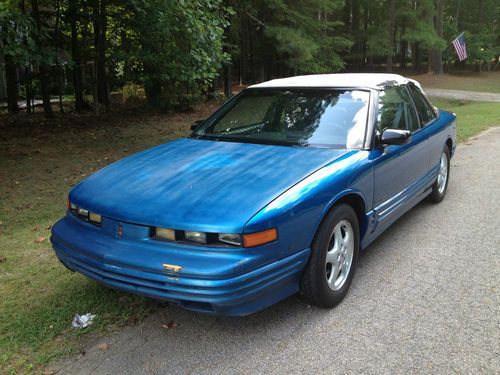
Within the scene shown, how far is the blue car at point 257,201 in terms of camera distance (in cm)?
272

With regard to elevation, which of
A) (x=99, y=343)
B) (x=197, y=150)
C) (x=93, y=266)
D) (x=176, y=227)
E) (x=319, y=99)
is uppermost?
(x=319, y=99)

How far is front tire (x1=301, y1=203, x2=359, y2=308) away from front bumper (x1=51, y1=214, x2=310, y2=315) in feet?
0.38

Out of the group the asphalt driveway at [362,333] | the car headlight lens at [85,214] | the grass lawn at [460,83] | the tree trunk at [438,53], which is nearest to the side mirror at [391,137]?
the asphalt driveway at [362,333]

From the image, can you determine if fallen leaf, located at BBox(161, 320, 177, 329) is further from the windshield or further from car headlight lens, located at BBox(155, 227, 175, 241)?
the windshield

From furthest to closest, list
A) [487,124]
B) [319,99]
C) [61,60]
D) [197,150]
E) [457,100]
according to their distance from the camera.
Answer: [457,100], [487,124], [61,60], [319,99], [197,150]

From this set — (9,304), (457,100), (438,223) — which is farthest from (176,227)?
(457,100)

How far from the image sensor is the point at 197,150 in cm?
395

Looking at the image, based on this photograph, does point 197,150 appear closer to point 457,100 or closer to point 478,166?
point 478,166

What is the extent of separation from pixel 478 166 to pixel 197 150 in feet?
18.4

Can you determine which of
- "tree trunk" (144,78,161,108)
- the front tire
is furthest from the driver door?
"tree trunk" (144,78,161,108)

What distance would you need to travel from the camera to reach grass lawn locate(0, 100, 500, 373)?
309 cm

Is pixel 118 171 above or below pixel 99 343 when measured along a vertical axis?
above

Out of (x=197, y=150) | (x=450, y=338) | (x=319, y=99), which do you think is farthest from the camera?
(x=319, y=99)

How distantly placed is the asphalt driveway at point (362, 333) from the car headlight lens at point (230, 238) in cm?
69
